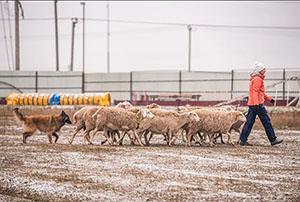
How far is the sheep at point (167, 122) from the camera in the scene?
43.2 feet

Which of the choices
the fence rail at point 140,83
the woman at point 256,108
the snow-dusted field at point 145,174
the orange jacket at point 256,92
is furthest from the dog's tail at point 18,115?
the fence rail at point 140,83

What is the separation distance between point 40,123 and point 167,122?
3.69 m

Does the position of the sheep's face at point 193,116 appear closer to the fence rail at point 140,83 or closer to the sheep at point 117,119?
the sheep at point 117,119

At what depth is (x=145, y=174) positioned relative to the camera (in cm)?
799

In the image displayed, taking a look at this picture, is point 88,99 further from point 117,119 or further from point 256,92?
point 256,92

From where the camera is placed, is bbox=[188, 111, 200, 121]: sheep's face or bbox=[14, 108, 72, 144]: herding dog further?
bbox=[188, 111, 200, 121]: sheep's face

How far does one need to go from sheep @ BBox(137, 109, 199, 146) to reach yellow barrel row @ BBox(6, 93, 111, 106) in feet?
64.3

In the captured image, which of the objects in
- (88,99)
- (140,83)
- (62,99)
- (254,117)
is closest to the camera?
(254,117)

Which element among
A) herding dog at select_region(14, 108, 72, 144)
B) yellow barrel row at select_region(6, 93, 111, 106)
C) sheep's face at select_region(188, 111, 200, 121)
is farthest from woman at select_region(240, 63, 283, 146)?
yellow barrel row at select_region(6, 93, 111, 106)

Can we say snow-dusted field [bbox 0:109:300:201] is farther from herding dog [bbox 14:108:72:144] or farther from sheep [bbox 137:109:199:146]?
sheep [bbox 137:109:199:146]

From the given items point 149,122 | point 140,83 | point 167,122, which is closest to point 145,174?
point 149,122

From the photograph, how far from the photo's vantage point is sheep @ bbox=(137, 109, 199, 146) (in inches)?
518

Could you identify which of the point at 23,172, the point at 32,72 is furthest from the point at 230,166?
the point at 32,72

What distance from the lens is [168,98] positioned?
116ft
